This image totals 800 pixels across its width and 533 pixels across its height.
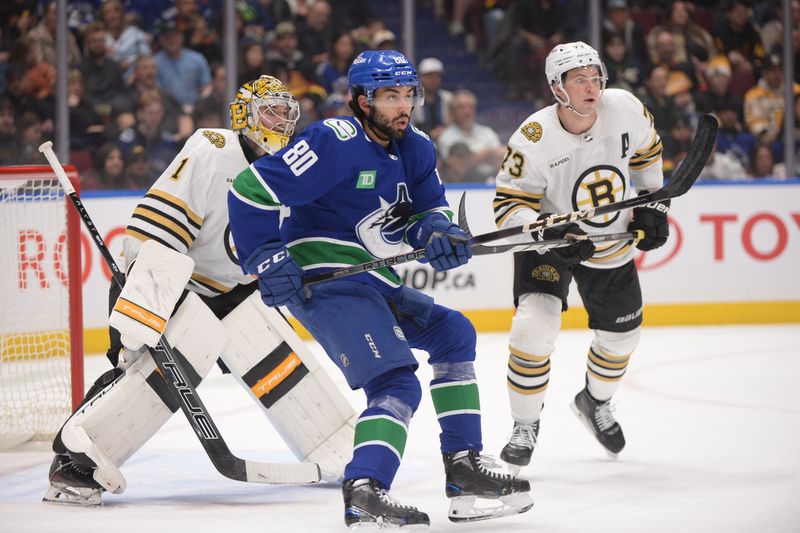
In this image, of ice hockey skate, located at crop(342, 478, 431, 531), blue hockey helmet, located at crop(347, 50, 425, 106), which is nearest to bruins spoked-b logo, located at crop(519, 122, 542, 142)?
blue hockey helmet, located at crop(347, 50, 425, 106)

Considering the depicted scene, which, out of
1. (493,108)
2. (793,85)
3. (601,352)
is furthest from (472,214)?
(601,352)

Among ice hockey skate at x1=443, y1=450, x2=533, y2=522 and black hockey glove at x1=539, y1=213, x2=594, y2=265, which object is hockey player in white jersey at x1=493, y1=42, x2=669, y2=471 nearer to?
black hockey glove at x1=539, y1=213, x2=594, y2=265

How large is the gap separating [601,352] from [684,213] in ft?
9.86

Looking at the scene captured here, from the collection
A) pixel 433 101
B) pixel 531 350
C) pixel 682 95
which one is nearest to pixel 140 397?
pixel 531 350

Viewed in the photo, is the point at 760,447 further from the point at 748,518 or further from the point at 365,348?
the point at 365,348

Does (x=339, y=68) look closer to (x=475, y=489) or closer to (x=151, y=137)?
(x=151, y=137)

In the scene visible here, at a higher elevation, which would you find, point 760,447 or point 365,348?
point 365,348

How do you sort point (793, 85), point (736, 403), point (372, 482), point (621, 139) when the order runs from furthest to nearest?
1. point (793, 85)
2. point (736, 403)
3. point (621, 139)
4. point (372, 482)

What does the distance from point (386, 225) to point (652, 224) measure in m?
0.93

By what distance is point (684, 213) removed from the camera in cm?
641

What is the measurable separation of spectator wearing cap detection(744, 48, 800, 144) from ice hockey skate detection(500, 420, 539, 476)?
4087mm

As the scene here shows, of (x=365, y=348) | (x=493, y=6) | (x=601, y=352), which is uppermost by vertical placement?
(x=493, y=6)

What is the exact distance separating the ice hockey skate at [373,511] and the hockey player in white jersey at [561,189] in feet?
2.84

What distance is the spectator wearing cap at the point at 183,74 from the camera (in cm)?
648
